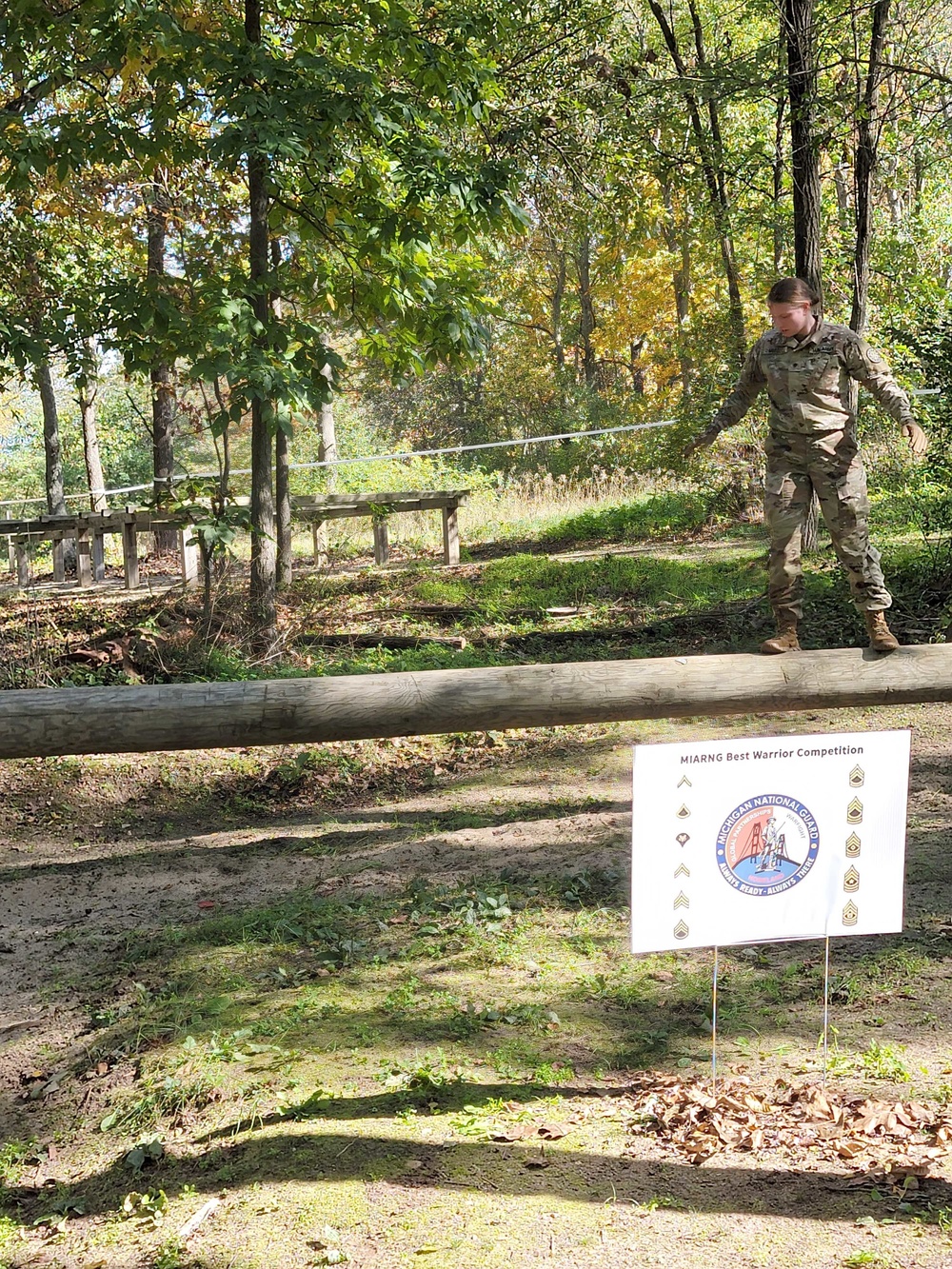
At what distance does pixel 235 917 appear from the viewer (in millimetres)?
4863

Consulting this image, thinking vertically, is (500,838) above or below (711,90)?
below

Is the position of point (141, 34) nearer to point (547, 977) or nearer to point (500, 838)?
point (500, 838)

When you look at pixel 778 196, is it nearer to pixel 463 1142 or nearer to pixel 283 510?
pixel 283 510

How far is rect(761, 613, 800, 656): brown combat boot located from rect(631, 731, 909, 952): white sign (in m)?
2.36

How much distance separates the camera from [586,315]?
106 ft

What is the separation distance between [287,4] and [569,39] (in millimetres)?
5948

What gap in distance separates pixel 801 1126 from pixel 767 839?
804mm

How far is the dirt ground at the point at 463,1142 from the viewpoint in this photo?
8.58 feet

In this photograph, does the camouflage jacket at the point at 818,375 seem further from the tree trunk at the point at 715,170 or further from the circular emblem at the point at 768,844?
the tree trunk at the point at 715,170

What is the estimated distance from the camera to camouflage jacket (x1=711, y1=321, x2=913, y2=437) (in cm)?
551

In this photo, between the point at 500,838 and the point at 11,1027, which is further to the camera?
the point at 500,838

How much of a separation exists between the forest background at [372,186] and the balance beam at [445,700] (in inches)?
114

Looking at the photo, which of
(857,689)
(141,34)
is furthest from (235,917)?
(141,34)

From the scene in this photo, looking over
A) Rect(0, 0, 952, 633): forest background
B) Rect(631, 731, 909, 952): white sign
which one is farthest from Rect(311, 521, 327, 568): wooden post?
Rect(631, 731, 909, 952): white sign
